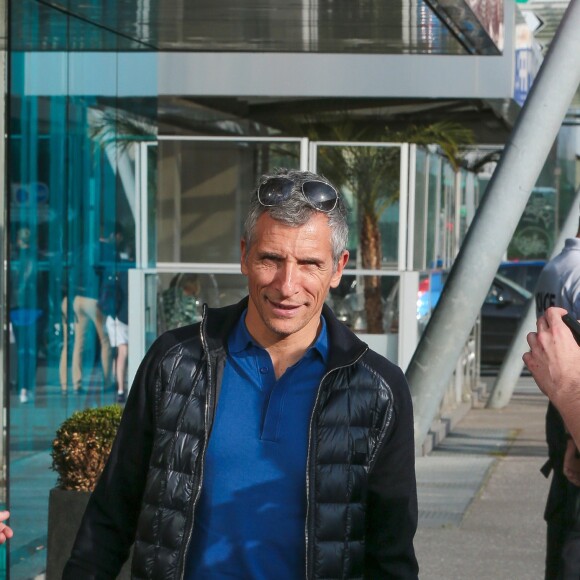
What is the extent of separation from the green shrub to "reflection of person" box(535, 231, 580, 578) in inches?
74.8

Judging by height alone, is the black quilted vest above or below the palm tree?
below

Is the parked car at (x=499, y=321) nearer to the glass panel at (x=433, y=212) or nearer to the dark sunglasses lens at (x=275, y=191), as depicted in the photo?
the glass panel at (x=433, y=212)

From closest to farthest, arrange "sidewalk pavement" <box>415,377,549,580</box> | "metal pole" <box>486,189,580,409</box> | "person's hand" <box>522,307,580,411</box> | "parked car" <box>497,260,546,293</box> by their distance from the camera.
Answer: "person's hand" <box>522,307,580,411</box> → "sidewalk pavement" <box>415,377,549,580</box> → "metal pole" <box>486,189,580,409</box> → "parked car" <box>497,260,546,293</box>

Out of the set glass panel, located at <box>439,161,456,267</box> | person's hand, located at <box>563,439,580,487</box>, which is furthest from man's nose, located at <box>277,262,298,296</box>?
glass panel, located at <box>439,161,456,267</box>

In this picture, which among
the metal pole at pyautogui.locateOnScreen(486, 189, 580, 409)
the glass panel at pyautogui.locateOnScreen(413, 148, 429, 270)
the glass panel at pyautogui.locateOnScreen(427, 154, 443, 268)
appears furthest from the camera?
the metal pole at pyautogui.locateOnScreen(486, 189, 580, 409)

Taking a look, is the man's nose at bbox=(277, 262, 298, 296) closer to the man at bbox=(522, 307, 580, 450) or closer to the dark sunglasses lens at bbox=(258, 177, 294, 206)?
the dark sunglasses lens at bbox=(258, 177, 294, 206)

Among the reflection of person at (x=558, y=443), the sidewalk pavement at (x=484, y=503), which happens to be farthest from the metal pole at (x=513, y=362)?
the reflection of person at (x=558, y=443)

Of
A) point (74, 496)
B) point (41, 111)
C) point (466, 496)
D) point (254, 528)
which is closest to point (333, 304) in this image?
point (466, 496)

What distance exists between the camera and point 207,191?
14.2m

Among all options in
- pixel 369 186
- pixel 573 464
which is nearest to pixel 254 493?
pixel 573 464

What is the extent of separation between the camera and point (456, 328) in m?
8.62

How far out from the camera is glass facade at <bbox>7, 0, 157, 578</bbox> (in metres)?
7.25

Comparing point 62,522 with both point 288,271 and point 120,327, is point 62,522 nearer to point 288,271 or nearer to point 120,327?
point 120,327

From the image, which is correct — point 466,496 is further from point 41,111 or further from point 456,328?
point 41,111
